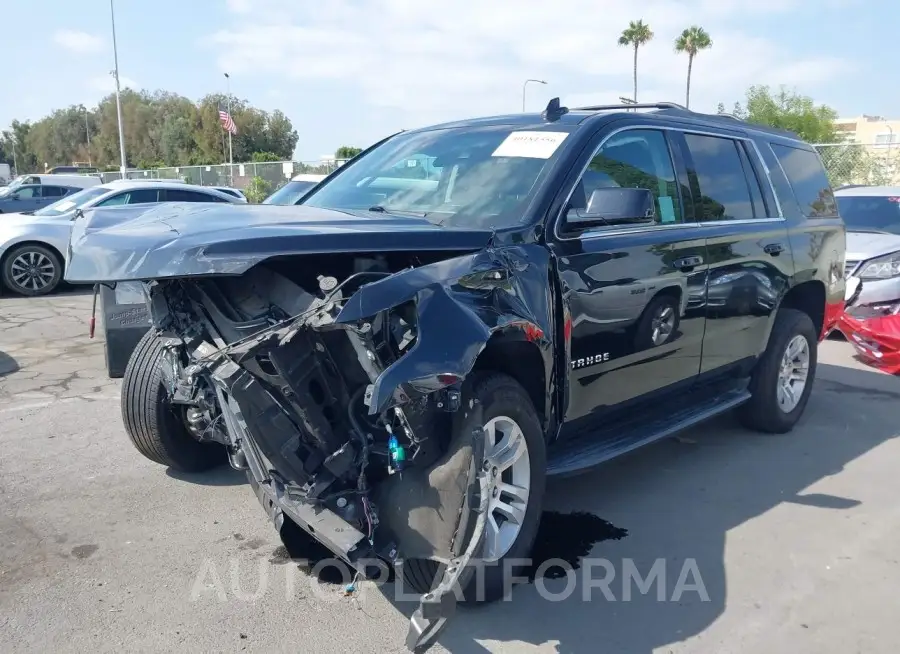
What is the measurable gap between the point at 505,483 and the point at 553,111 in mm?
2043

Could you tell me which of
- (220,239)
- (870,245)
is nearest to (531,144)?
(220,239)

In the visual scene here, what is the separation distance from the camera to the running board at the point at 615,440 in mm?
3657

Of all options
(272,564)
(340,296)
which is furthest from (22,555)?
(340,296)

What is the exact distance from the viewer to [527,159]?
3.80 metres

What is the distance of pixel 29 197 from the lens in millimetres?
19094

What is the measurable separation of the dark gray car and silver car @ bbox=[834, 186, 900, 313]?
17098 mm

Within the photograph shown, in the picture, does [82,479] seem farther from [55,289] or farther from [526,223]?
[55,289]

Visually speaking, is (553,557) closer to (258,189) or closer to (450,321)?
(450,321)

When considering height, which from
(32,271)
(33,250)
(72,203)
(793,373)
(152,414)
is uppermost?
(72,203)

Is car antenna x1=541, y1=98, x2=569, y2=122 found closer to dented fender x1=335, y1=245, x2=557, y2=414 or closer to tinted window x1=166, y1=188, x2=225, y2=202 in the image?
dented fender x1=335, y1=245, x2=557, y2=414

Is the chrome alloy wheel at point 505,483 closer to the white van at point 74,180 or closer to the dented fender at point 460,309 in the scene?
the dented fender at point 460,309

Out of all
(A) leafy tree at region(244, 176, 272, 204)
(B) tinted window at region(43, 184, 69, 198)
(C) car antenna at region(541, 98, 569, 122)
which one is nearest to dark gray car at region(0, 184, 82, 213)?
(B) tinted window at region(43, 184, 69, 198)

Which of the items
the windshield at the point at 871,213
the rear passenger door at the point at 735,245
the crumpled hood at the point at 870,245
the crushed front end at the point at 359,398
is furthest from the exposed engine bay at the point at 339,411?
the windshield at the point at 871,213

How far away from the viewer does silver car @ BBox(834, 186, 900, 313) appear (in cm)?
810
